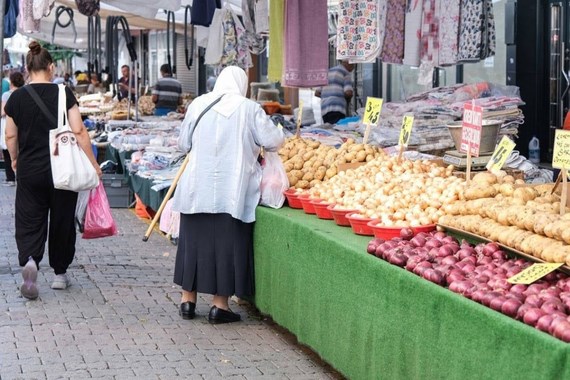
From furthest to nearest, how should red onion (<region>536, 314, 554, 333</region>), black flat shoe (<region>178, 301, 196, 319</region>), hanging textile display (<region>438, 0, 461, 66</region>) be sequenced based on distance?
1. hanging textile display (<region>438, 0, 461, 66</region>)
2. black flat shoe (<region>178, 301, 196, 319</region>)
3. red onion (<region>536, 314, 554, 333</region>)

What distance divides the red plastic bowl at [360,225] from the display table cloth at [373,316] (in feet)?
0.23

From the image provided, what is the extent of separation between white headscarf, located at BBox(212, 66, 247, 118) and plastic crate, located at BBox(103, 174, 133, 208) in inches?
278

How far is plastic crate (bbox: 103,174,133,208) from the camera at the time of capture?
1417cm

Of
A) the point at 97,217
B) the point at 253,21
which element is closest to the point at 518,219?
the point at 97,217

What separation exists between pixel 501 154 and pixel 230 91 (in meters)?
1.91

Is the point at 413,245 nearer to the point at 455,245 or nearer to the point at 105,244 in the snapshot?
the point at 455,245

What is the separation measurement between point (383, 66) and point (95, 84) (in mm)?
10012

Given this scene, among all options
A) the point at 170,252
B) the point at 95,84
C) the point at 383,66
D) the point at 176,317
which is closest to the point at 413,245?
the point at 176,317

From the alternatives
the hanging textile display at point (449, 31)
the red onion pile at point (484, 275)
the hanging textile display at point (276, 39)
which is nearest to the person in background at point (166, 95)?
the hanging textile display at point (276, 39)

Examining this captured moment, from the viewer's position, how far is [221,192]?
7.20 meters

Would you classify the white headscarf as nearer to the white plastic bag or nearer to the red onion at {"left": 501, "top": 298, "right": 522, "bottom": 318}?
the white plastic bag

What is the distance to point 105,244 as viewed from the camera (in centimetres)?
1105

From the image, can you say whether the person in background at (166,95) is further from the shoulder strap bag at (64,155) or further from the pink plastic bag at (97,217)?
the shoulder strap bag at (64,155)

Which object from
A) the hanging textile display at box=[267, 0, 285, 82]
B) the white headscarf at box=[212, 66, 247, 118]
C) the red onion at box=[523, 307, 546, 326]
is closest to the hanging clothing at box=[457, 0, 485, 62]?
the hanging textile display at box=[267, 0, 285, 82]
